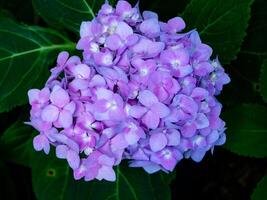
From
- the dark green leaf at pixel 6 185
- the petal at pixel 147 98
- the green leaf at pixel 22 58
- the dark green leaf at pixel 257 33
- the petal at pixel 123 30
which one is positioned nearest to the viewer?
the petal at pixel 147 98

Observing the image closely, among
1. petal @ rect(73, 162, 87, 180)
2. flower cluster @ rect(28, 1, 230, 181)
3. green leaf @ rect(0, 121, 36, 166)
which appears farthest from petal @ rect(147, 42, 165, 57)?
green leaf @ rect(0, 121, 36, 166)

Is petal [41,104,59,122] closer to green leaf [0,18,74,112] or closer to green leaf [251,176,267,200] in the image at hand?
green leaf [0,18,74,112]

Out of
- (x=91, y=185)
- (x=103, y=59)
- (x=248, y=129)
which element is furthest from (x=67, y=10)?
(x=248, y=129)

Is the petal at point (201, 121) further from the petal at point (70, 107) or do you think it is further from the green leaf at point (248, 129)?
the green leaf at point (248, 129)

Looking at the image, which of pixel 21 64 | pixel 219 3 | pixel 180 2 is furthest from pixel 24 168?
pixel 219 3

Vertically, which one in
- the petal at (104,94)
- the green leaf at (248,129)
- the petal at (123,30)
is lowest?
the green leaf at (248,129)

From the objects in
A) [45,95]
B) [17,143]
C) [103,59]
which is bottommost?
[17,143]

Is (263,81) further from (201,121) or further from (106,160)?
(106,160)

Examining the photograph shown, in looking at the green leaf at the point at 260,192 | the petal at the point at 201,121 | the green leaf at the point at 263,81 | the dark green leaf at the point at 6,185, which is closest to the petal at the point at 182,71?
the petal at the point at 201,121
